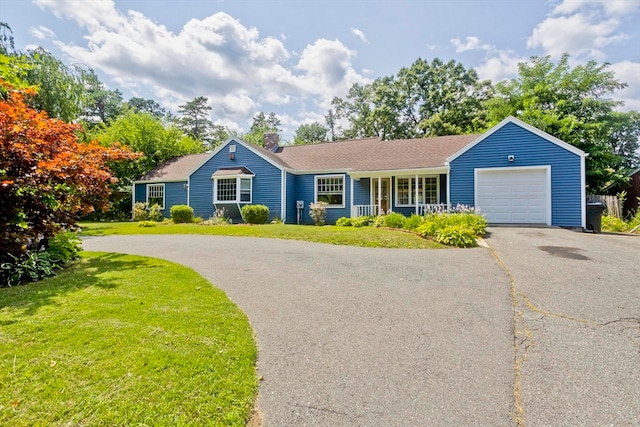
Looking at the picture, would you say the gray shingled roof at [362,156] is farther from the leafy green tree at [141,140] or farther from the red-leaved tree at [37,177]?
the red-leaved tree at [37,177]

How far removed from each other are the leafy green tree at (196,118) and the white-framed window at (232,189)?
37301 mm

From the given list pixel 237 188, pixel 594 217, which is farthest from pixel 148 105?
pixel 594 217

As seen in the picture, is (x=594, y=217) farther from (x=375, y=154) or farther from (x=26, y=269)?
(x=26, y=269)

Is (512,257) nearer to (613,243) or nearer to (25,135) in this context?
(613,243)

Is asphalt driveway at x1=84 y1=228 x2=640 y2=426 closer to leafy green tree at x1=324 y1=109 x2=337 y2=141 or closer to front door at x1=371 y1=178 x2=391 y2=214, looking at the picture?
front door at x1=371 y1=178 x2=391 y2=214

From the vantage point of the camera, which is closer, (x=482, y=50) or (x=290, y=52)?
(x=290, y=52)

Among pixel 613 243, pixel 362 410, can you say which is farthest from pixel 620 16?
pixel 362 410

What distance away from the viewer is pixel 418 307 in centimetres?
435

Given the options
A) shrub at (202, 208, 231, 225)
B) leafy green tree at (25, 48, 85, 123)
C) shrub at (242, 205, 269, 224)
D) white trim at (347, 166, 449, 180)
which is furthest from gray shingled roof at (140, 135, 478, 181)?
leafy green tree at (25, 48, 85, 123)

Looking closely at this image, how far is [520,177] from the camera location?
13.1 meters

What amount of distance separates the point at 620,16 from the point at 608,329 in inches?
634

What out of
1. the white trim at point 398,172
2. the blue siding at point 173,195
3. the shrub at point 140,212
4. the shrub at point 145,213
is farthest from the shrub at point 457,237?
the shrub at point 140,212

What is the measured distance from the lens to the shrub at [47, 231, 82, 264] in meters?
6.25

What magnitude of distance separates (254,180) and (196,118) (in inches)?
1628
